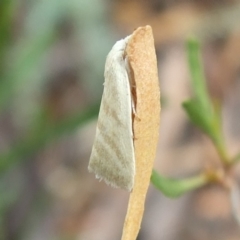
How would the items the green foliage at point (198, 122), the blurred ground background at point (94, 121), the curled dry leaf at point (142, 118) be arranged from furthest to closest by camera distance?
1. the blurred ground background at point (94, 121)
2. the green foliage at point (198, 122)
3. the curled dry leaf at point (142, 118)

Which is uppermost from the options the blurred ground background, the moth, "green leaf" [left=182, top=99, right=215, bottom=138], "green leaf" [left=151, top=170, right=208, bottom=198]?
the moth

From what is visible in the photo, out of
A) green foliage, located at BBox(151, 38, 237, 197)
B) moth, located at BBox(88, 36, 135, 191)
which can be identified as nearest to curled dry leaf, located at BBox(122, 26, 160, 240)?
moth, located at BBox(88, 36, 135, 191)

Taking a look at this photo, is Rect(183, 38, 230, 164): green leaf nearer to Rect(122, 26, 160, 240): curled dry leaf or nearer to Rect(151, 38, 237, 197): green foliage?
Rect(151, 38, 237, 197): green foliage

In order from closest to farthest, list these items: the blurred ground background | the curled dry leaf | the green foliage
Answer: the curled dry leaf < the green foliage < the blurred ground background

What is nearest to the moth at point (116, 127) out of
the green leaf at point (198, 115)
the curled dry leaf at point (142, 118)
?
the curled dry leaf at point (142, 118)

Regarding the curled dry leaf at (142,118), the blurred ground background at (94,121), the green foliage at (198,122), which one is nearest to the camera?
the curled dry leaf at (142,118)

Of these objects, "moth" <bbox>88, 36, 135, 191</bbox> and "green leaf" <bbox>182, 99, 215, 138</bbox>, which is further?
"green leaf" <bbox>182, 99, 215, 138</bbox>

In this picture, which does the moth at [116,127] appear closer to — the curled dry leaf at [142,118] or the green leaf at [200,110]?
the curled dry leaf at [142,118]
